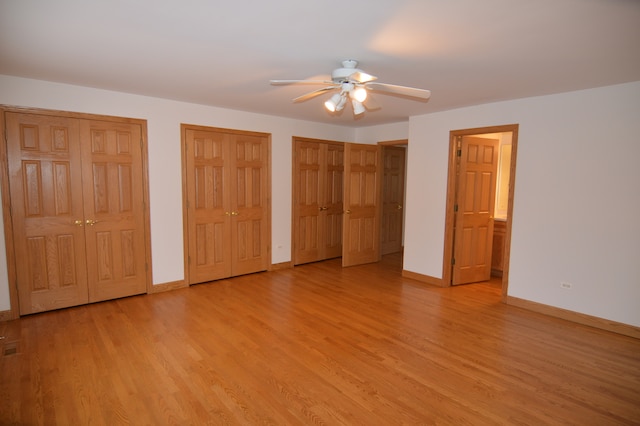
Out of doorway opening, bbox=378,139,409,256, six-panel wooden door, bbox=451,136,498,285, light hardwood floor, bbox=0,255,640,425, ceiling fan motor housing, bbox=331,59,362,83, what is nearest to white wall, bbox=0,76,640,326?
six-panel wooden door, bbox=451,136,498,285

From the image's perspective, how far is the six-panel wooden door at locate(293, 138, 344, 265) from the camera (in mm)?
5805

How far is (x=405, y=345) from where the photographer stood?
3.09m

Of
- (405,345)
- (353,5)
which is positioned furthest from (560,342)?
(353,5)

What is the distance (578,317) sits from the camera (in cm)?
367

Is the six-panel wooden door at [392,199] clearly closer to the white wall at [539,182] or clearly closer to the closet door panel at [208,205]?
the white wall at [539,182]

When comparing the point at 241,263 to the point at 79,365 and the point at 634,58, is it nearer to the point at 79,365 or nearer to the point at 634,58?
the point at 79,365

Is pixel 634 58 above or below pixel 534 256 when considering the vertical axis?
above

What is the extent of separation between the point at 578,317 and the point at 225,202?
454 cm

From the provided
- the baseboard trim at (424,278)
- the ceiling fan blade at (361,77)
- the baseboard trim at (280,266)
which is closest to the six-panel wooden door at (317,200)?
the baseboard trim at (280,266)

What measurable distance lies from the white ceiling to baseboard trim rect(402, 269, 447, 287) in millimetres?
2573

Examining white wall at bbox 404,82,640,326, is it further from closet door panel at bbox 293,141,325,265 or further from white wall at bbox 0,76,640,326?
closet door panel at bbox 293,141,325,265

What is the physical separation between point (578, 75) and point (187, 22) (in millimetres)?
3303

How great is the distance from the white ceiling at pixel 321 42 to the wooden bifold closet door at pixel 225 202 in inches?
45.2

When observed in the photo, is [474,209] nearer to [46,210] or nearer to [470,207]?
[470,207]
